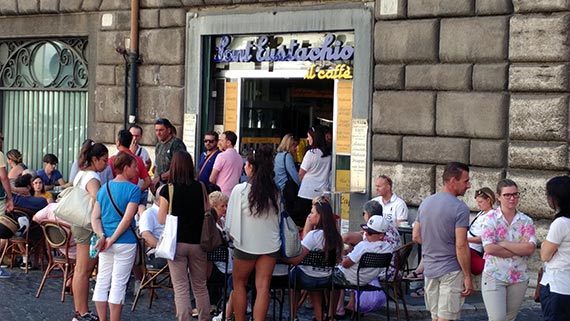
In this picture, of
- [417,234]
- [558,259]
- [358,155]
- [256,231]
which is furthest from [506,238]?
[358,155]

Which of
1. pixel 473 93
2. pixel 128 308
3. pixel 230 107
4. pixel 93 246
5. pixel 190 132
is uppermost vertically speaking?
pixel 473 93

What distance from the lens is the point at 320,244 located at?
9828mm

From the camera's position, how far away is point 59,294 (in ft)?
38.7

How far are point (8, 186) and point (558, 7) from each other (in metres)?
6.33

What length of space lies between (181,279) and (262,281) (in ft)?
2.24

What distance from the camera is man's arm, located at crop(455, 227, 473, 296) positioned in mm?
8242

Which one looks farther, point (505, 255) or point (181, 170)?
point (181, 170)

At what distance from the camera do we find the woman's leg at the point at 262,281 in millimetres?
9367

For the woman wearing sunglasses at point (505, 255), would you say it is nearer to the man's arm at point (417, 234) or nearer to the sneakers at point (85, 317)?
the man's arm at point (417, 234)

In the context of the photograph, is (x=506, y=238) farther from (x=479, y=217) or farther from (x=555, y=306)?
(x=479, y=217)

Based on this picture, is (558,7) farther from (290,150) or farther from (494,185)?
(290,150)

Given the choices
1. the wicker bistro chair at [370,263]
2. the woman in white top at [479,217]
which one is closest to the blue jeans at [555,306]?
the wicker bistro chair at [370,263]

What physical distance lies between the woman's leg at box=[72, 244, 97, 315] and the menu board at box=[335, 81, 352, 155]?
193 inches

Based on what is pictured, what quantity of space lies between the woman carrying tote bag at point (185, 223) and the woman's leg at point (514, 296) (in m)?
2.64
